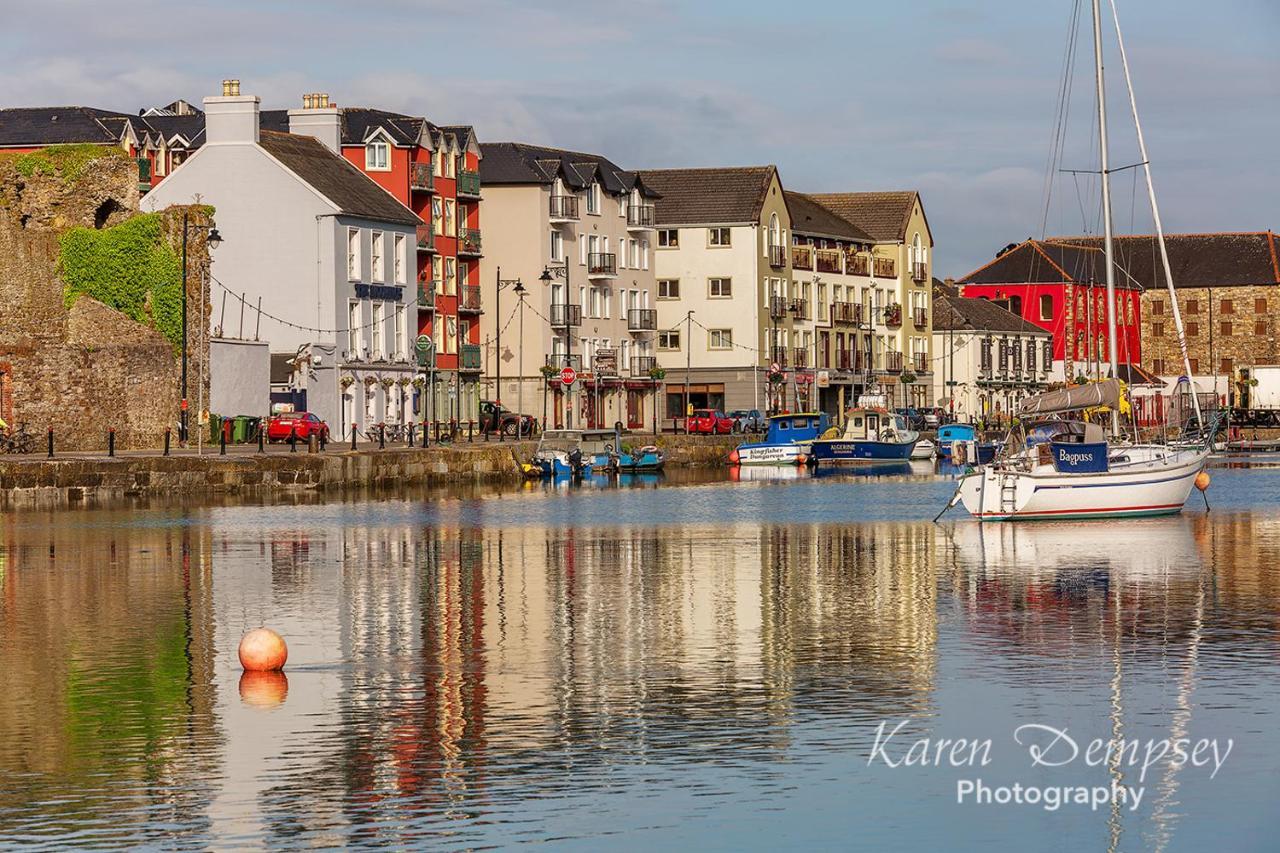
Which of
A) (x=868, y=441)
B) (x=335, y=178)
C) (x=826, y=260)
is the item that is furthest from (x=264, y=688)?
(x=826, y=260)

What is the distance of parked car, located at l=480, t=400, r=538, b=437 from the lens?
356 feet

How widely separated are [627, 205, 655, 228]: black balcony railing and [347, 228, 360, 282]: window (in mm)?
36171

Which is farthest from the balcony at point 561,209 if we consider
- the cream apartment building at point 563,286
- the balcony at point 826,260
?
the balcony at point 826,260

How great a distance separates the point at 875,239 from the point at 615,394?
3868cm

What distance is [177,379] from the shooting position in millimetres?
81625

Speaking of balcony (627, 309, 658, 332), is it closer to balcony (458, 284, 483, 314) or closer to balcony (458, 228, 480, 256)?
balcony (458, 228, 480, 256)

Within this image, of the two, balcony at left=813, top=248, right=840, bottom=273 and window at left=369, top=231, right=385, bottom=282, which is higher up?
balcony at left=813, top=248, right=840, bottom=273

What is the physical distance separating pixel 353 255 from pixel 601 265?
100 feet

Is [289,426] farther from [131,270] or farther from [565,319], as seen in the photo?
[565,319]

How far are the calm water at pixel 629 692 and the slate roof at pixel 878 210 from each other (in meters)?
120

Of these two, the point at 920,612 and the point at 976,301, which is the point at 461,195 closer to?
the point at 976,301

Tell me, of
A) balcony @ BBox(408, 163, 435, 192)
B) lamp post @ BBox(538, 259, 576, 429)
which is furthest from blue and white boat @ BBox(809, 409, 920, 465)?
balcony @ BBox(408, 163, 435, 192)

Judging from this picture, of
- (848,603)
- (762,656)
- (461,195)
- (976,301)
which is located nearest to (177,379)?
(461,195)

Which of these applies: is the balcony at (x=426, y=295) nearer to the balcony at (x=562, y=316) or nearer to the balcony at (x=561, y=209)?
the balcony at (x=562, y=316)
